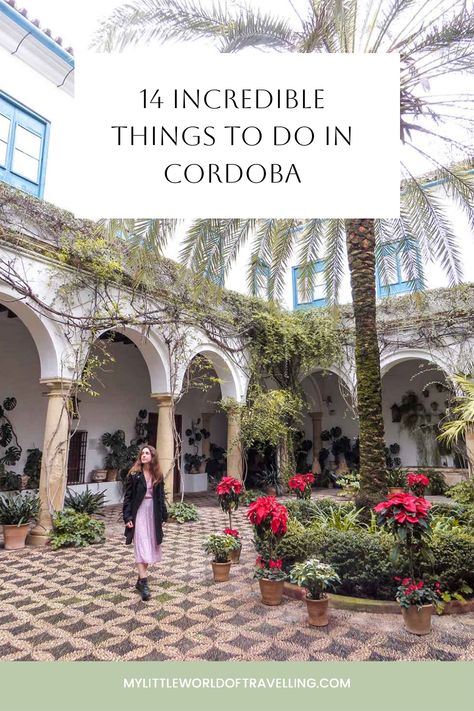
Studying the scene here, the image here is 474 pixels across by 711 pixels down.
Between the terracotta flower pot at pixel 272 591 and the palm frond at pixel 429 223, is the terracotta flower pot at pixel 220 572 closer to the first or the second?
the terracotta flower pot at pixel 272 591

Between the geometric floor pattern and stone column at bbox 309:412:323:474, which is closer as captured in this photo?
the geometric floor pattern

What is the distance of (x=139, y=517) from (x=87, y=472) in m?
7.25

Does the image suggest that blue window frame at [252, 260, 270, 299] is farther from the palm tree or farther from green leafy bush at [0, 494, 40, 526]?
green leafy bush at [0, 494, 40, 526]

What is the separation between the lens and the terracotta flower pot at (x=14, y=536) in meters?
6.86

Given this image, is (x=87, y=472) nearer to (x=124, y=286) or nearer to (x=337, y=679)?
(x=124, y=286)

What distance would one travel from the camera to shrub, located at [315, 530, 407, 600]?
172 inches

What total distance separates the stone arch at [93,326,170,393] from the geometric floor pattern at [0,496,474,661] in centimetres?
441

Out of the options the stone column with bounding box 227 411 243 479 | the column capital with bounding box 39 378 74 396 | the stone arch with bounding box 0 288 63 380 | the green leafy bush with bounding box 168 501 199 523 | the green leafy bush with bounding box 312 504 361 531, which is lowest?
the green leafy bush with bounding box 168 501 199 523

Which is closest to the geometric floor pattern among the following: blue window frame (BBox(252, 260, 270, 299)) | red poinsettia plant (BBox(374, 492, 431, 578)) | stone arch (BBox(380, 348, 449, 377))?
red poinsettia plant (BBox(374, 492, 431, 578))

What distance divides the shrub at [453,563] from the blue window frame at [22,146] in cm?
836

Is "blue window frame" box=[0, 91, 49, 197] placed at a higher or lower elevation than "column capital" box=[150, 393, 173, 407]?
higher

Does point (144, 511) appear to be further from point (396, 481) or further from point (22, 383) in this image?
point (396, 481)

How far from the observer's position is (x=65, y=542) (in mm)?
6918

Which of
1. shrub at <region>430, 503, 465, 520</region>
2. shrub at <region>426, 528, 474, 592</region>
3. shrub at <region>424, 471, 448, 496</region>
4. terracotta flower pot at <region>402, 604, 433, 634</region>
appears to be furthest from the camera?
shrub at <region>424, 471, 448, 496</region>
